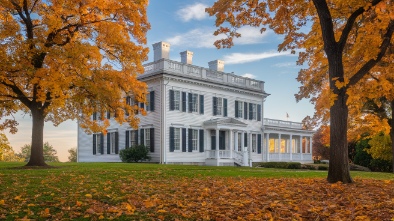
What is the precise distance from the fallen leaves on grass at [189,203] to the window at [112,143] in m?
25.3

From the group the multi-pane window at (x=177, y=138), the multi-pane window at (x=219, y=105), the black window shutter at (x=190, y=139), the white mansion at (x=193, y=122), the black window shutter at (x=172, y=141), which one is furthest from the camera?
the multi-pane window at (x=219, y=105)

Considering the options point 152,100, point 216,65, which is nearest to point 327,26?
point 152,100

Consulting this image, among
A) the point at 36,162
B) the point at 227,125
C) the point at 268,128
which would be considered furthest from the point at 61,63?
the point at 268,128

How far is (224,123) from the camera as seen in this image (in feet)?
111

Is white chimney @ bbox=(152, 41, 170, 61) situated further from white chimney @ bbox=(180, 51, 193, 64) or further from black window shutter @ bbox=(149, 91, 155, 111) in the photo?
black window shutter @ bbox=(149, 91, 155, 111)

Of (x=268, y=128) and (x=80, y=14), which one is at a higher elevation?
(x=80, y=14)

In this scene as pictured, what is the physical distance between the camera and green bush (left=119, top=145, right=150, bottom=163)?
30.3 meters

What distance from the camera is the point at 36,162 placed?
19.2 m

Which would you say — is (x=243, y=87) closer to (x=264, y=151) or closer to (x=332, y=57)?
(x=264, y=151)

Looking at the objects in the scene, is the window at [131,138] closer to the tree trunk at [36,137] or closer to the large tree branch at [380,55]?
the tree trunk at [36,137]

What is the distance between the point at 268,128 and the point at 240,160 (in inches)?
272

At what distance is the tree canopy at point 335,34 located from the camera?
35.6 ft

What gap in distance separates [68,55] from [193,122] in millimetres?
16391

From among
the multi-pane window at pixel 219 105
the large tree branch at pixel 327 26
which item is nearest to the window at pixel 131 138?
the multi-pane window at pixel 219 105
